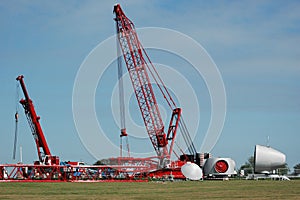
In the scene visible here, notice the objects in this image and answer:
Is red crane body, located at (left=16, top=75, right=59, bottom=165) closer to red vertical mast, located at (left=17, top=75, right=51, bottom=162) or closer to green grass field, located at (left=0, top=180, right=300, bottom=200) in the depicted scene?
red vertical mast, located at (left=17, top=75, right=51, bottom=162)

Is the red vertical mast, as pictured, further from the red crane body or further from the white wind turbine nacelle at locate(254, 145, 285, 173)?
the white wind turbine nacelle at locate(254, 145, 285, 173)

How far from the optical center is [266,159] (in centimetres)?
8750

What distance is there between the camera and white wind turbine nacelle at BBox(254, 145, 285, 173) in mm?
87500

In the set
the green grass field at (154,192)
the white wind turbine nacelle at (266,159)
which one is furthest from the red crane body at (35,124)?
the green grass field at (154,192)

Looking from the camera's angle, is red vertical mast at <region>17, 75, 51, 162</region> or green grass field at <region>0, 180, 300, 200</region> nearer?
green grass field at <region>0, 180, 300, 200</region>

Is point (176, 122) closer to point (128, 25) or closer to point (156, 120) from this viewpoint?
point (156, 120)

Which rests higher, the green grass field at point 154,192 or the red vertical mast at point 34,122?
the red vertical mast at point 34,122

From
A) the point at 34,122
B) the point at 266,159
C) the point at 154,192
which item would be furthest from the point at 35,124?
the point at 154,192

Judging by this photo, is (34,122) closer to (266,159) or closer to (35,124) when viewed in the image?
(35,124)

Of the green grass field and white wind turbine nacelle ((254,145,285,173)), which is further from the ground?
white wind turbine nacelle ((254,145,285,173))

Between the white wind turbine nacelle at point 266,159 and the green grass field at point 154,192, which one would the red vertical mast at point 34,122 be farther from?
the green grass field at point 154,192

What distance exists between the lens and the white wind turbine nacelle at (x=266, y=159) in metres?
87.5

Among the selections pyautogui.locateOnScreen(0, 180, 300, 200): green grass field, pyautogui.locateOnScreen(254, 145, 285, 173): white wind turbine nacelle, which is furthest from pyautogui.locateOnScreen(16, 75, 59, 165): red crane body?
pyautogui.locateOnScreen(0, 180, 300, 200): green grass field

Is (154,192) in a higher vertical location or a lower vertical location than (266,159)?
lower
